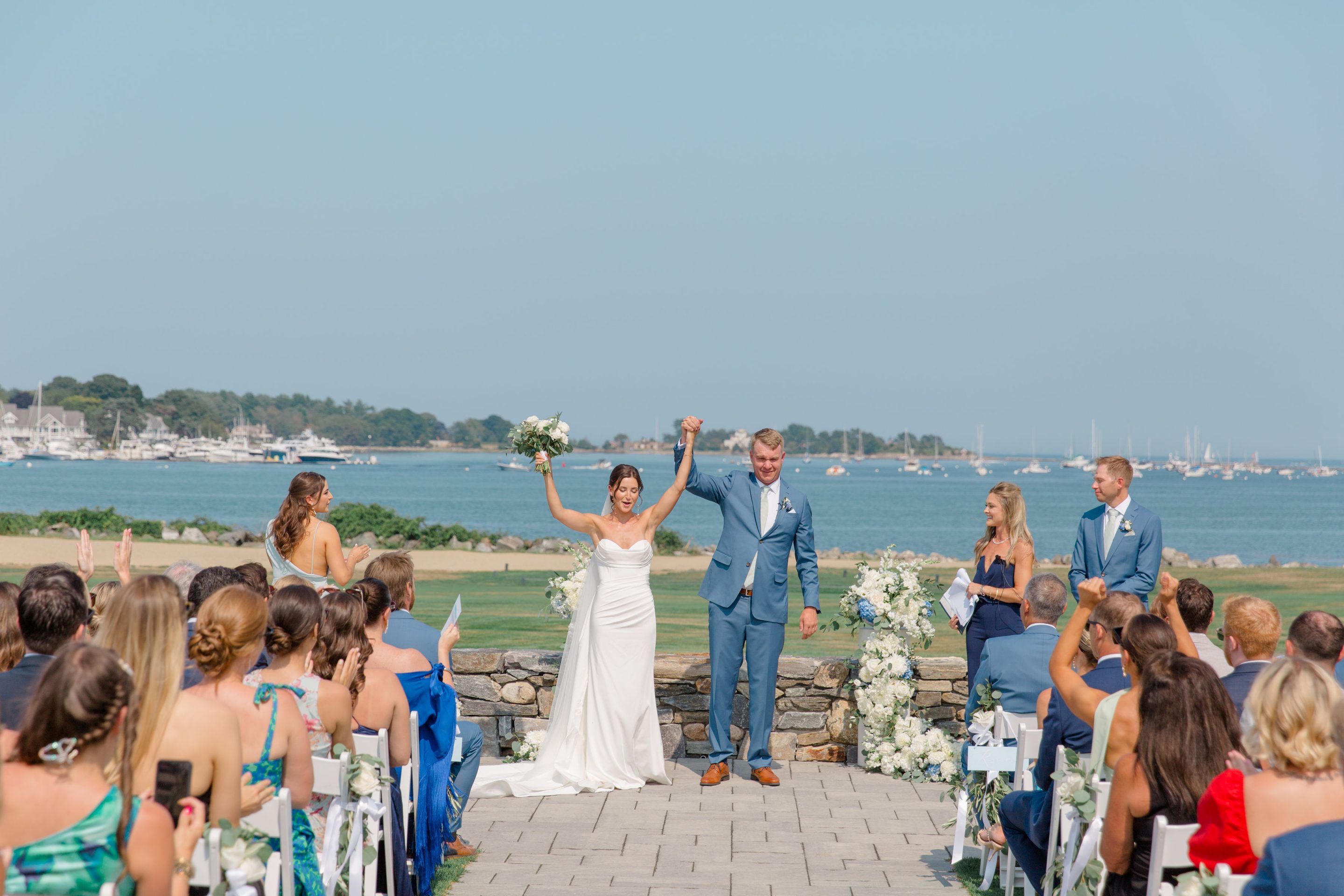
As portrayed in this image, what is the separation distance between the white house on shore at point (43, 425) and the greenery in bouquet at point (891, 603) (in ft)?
613

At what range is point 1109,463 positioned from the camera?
23.6 ft

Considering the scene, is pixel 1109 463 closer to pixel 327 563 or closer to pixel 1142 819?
pixel 1142 819

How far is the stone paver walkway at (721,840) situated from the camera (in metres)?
5.48

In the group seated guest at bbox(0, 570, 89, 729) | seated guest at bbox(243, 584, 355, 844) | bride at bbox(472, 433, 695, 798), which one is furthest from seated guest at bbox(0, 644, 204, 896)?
bride at bbox(472, 433, 695, 798)

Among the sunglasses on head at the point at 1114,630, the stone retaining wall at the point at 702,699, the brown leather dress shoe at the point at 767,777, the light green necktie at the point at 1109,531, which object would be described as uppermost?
the light green necktie at the point at 1109,531

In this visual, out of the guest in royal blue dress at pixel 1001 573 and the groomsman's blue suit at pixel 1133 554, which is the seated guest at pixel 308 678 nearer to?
the guest in royal blue dress at pixel 1001 573

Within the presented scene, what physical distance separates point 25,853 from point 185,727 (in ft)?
1.85

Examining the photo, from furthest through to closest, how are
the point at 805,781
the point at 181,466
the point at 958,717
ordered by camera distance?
the point at 181,466 < the point at 958,717 < the point at 805,781

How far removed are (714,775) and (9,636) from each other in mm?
4328

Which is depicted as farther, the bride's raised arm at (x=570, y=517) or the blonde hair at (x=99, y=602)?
the bride's raised arm at (x=570, y=517)

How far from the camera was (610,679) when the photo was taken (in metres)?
7.34

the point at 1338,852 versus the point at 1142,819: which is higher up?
the point at 1338,852

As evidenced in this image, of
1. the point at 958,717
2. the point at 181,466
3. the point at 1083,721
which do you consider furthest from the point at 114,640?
the point at 181,466

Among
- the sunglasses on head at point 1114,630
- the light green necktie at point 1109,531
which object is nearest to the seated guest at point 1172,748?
the sunglasses on head at point 1114,630
